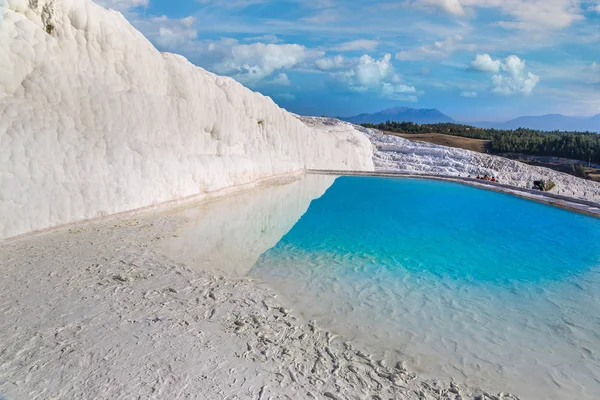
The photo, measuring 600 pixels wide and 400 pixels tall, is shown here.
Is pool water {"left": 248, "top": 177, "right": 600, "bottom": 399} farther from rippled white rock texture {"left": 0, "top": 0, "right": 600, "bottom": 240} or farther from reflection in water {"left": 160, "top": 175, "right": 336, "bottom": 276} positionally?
rippled white rock texture {"left": 0, "top": 0, "right": 600, "bottom": 240}

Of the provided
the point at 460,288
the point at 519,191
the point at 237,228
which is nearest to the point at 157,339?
the point at 460,288

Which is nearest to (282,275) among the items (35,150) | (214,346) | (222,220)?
(214,346)

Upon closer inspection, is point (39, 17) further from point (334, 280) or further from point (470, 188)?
point (470, 188)

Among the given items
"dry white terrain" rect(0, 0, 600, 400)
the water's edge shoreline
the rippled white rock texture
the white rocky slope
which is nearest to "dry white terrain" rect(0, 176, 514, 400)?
"dry white terrain" rect(0, 0, 600, 400)

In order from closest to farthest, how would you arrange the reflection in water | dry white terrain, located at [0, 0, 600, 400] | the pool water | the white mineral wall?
dry white terrain, located at [0, 0, 600, 400] < the pool water < the reflection in water < the white mineral wall

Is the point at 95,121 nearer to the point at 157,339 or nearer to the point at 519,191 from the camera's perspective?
the point at 157,339

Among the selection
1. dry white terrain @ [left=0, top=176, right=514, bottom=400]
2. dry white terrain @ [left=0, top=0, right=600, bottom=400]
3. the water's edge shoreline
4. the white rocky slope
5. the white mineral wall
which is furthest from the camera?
the white rocky slope

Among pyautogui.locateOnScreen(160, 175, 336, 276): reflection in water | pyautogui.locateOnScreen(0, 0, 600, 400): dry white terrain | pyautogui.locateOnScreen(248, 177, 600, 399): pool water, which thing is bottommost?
pyautogui.locateOnScreen(248, 177, 600, 399): pool water

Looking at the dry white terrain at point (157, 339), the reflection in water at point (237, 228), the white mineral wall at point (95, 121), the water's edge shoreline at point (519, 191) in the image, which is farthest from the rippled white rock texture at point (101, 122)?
the water's edge shoreline at point (519, 191)
